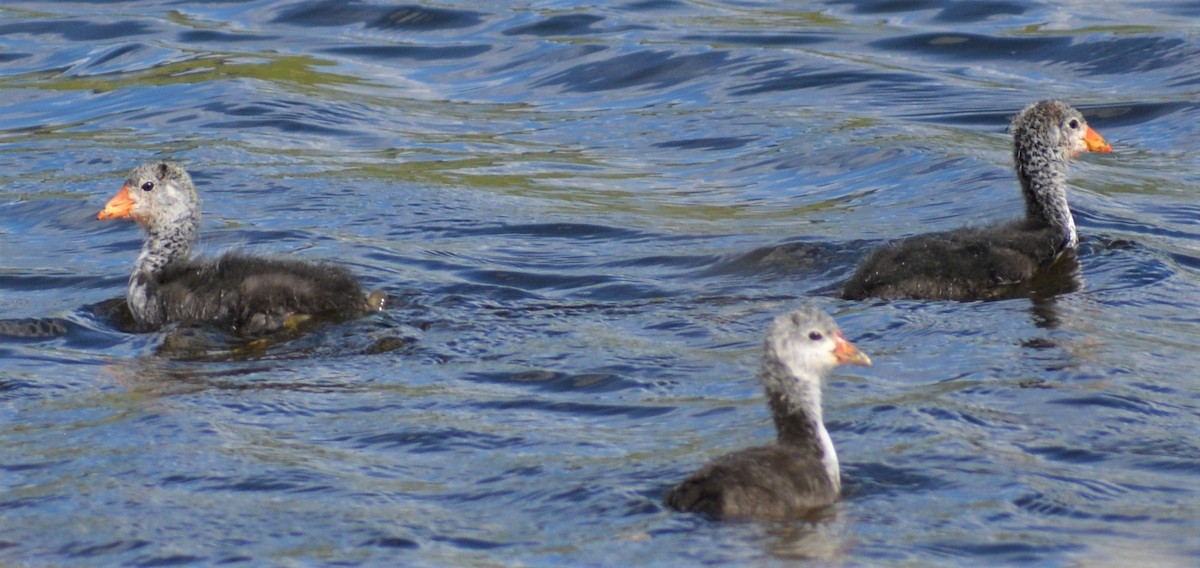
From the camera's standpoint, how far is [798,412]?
300 inches

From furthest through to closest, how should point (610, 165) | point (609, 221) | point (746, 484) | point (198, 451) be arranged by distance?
point (610, 165) < point (609, 221) < point (198, 451) < point (746, 484)

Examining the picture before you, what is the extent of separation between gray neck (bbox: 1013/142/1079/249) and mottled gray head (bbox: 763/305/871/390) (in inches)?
168

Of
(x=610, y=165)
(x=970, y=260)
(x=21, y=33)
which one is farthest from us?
(x=21, y=33)

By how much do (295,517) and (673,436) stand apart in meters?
1.87

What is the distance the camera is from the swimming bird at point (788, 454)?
7.20m

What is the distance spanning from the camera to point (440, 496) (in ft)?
25.0

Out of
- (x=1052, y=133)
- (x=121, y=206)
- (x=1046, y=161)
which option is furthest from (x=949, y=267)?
(x=121, y=206)

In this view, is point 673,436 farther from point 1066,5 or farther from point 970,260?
point 1066,5

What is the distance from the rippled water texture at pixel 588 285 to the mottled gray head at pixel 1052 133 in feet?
2.06

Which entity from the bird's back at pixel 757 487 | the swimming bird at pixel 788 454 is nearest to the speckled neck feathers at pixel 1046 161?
the swimming bird at pixel 788 454

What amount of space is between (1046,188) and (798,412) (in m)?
4.86

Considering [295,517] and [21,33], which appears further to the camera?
[21,33]

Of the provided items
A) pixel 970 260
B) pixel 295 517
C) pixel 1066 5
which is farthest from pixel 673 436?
pixel 1066 5

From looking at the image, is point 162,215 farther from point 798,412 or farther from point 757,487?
point 757,487
